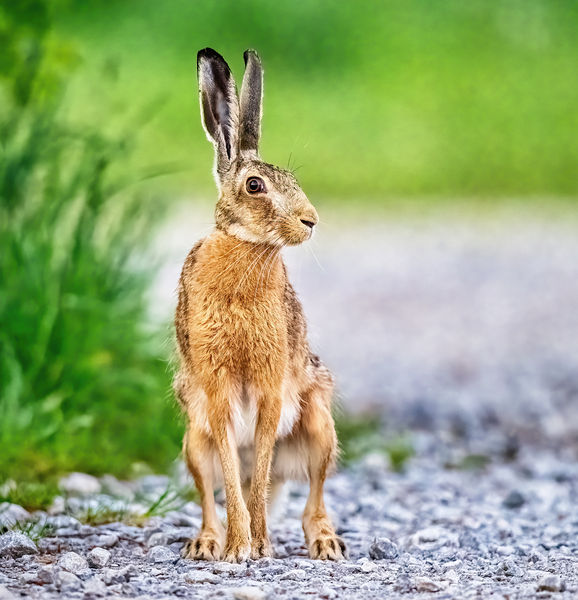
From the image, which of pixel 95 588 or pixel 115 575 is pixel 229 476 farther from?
pixel 95 588

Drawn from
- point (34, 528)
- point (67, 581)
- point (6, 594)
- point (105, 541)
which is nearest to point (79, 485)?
point (34, 528)

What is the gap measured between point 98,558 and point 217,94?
1.91 metres

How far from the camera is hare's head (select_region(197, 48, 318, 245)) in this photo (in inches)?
183

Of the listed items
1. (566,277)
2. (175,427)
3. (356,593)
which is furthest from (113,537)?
(566,277)

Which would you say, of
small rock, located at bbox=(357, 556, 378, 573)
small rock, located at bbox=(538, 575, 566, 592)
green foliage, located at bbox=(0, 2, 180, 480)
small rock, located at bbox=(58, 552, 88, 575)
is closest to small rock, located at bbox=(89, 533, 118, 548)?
small rock, located at bbox=(58, 552, 88, 575)

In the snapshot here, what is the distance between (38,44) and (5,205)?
3.35 feet

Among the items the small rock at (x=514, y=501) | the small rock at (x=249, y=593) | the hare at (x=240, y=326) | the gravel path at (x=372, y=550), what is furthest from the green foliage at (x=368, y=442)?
the small rock at (x=249, y=593)

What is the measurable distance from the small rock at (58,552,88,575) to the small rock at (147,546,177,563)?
0.34 meters

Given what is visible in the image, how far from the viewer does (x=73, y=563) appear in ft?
14.7

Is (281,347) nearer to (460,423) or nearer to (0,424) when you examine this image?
(0,424)

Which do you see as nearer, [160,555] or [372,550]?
[160,555]

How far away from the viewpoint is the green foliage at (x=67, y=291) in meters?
6.77

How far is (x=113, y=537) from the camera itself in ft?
16.7

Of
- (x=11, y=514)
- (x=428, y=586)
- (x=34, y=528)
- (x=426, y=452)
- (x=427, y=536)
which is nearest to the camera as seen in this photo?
(x=428, y=586)
